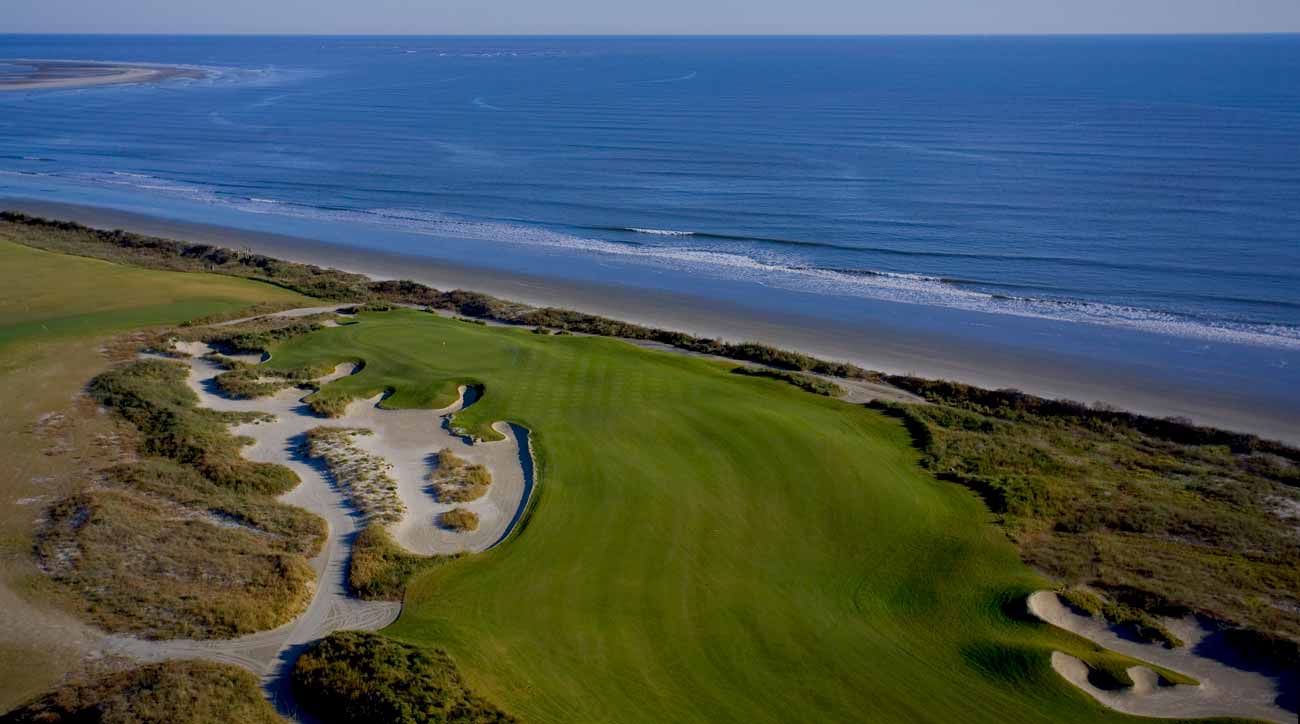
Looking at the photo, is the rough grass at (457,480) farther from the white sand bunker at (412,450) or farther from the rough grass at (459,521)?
the rough grass at (459,521)

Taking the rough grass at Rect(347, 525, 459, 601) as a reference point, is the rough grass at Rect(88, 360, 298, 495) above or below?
above

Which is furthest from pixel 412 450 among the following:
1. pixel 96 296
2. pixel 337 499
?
pixel 96 296

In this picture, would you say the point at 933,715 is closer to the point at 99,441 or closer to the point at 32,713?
the point at 32,713

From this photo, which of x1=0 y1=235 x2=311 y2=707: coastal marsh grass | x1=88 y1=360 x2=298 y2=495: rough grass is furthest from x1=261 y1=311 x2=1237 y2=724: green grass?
x1=0 y1=235 x2=311 y2=707: coastal marsh grass

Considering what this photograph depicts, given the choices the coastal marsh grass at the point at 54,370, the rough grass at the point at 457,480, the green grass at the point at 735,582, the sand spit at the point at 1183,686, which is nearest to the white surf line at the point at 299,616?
the green grass at the point at 735,582

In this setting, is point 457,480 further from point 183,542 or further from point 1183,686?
point 1183,686

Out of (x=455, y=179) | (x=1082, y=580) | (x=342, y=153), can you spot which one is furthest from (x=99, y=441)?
(x=342, y=153)

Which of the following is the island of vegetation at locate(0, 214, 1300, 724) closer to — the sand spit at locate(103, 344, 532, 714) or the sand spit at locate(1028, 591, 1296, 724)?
the sand spit at locate(1028, 591, 1296, 724)
